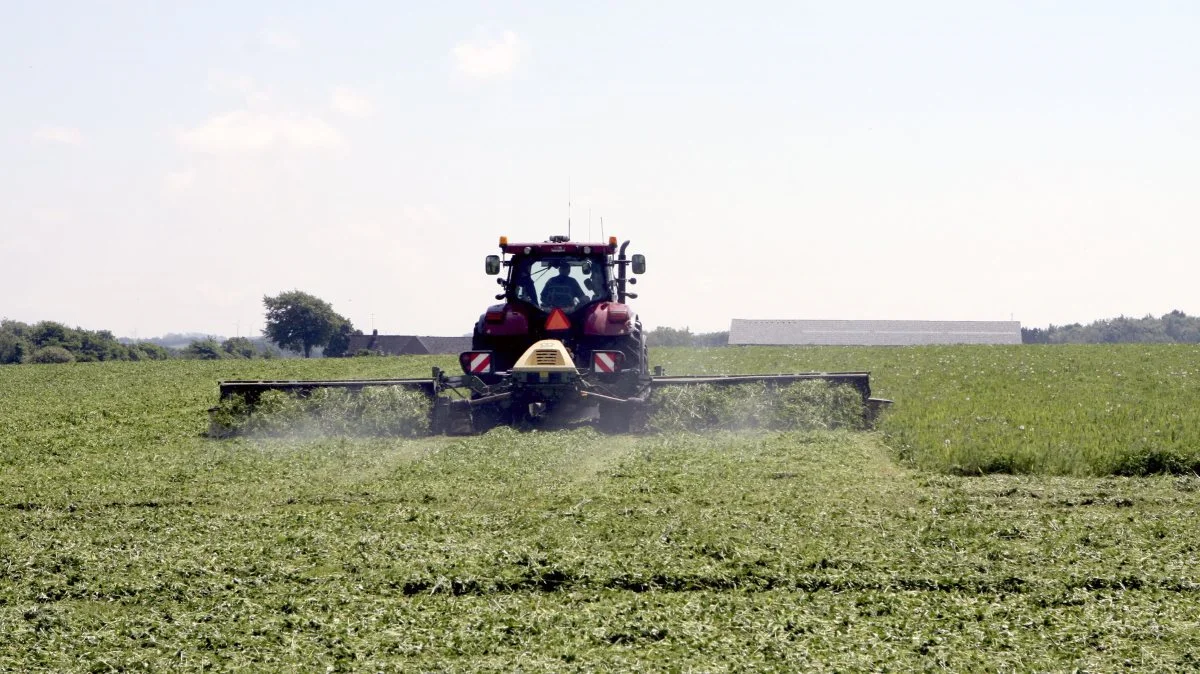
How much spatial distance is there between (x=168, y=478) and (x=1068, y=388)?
15.0m

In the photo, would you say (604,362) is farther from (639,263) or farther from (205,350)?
(205,350)

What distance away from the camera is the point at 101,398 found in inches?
788

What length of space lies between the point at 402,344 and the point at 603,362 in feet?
215

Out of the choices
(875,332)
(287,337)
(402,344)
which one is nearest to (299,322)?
(287,337)

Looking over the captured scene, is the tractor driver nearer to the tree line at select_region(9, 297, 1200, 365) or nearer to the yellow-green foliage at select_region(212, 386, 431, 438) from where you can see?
the yellow-green foliage at select_region(212, 386, 431, 438)

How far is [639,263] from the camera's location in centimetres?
1392

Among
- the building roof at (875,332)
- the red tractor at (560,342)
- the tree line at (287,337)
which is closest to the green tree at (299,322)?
the tree line at (287,337)

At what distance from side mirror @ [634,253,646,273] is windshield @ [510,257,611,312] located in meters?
0.70

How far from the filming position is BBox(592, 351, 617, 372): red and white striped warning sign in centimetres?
1370

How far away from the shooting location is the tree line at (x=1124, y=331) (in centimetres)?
9794

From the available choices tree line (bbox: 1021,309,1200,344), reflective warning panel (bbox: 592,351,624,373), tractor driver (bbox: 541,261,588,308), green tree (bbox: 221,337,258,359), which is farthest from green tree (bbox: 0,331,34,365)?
tree line (bbox: 1021,309,1200,344)

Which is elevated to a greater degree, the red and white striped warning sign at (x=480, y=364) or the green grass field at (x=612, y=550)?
the red and white striped warning sign at (x=480, y=364)

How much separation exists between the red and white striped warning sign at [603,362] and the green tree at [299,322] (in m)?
70.4

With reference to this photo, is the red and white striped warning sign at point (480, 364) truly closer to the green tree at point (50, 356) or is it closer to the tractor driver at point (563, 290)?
the tractor driver at point (563, 290)
